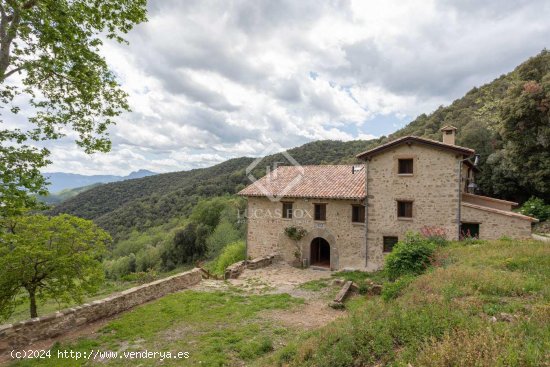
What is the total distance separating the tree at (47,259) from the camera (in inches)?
347

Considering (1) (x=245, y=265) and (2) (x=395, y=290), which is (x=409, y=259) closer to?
(2) (x=395, y=290)

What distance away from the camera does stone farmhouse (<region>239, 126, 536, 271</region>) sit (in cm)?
1438

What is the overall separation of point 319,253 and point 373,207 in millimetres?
5032

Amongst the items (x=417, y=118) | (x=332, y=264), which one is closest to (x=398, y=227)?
(x=332, y=264)

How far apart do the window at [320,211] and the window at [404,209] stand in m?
4.01

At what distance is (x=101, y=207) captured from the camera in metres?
82.9

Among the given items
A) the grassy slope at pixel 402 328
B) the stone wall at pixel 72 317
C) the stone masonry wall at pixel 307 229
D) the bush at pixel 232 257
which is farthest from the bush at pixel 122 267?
the grassy slope at pixel 402 328

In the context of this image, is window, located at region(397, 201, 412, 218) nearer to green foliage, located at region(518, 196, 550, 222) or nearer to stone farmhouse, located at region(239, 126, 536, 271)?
stone farmhouse, located at region(239, 126, 536, 271)

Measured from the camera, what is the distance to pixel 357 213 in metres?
16.9

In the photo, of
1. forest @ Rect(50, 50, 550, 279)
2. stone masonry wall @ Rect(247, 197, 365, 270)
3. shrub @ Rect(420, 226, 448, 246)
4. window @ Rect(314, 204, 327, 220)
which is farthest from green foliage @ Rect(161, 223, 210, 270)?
shrub @ Rect(420, 226, 448, 246)

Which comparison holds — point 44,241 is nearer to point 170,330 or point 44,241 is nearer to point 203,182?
point 170,330

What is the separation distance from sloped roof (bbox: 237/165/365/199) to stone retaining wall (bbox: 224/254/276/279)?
399 centimetres

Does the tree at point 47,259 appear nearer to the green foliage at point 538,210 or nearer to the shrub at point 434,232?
the shrub at point 434,232

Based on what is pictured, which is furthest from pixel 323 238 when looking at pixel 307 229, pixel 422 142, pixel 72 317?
pixel 72 317
